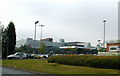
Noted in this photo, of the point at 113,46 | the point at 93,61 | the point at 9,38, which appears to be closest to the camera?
the point at 93,61

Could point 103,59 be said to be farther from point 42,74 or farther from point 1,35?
point 1,35

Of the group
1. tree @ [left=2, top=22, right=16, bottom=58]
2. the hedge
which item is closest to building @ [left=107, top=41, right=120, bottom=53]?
the hedge

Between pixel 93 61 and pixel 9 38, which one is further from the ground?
pixel 9 38

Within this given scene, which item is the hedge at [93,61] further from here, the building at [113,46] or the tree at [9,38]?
the tree at [9,38]

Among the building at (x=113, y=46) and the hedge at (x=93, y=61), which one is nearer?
the hedge at (x=93, y=61)

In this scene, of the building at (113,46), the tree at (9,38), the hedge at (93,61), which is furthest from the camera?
the tree at (9,38)

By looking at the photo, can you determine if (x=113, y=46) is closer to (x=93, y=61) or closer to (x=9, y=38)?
(x=93, y=61)

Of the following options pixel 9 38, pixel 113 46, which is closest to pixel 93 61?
pixel 113 46

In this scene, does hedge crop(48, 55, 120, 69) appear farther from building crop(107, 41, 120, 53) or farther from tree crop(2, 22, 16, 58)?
tree crop(2, 22, 16, 58)

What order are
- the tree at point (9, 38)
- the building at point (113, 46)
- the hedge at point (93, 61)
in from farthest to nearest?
the tree at point (9, 38)
the building at point (113, 46)
the hedge at point (93, 61)

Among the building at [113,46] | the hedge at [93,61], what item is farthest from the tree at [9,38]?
the building at [113,46]

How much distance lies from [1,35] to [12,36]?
266 cm

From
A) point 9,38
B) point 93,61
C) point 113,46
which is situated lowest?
point 93,61

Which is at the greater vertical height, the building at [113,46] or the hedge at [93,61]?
the building at [113,46]
